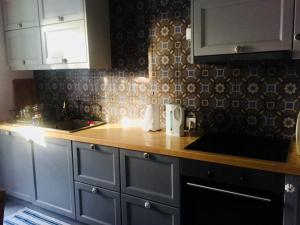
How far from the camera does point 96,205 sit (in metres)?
2.27

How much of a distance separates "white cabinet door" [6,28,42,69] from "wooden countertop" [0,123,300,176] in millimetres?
627

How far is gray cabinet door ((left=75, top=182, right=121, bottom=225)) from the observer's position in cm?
216

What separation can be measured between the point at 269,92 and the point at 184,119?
Answer: 64 centimetres

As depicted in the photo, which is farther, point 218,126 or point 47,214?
point 47,214

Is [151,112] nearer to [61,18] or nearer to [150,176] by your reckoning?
[150,176]

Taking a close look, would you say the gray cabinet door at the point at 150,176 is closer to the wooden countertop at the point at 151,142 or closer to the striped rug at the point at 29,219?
the wooden countertop at the point at 151,142

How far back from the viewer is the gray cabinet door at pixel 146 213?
→ 1909mm

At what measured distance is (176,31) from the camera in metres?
2.30

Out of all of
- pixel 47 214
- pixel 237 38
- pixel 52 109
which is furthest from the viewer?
pixel 52 109

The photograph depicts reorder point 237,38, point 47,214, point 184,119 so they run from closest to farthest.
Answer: point 237,38
point 184,119
point 47,214

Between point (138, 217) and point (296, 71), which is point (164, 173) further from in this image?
point (296, 71)

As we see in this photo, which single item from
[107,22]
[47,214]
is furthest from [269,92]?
[47,214]

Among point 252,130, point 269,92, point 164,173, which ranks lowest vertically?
point 164,173

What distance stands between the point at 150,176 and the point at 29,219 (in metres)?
1.39
